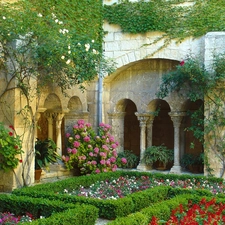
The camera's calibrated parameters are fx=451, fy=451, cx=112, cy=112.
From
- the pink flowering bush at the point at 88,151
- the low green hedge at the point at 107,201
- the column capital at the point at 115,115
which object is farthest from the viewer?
the column capital at the point at 115,115

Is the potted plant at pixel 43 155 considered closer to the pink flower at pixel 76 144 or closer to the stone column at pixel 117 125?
the pink flower at pixel 76 144

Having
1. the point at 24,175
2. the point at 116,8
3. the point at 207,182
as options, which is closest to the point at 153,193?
the point at 207,182

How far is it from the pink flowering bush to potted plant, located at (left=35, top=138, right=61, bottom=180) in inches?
20.6

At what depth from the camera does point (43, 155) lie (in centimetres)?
883

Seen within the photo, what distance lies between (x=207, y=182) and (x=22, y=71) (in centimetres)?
383

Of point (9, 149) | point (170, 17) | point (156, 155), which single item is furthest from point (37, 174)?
point (170, 17)

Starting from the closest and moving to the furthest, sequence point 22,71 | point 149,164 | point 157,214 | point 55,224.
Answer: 1. point 55,224
2. point 157,214
3. point 22,71
4. point 149,164

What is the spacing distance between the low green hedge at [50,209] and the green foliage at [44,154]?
259cm

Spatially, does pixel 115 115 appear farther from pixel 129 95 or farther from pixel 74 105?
pixel 74 105

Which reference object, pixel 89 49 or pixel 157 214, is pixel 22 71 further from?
pixel 157 214

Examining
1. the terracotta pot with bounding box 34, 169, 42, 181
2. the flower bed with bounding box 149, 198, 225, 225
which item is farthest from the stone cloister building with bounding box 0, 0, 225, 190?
the flower bed with bounding box 149, 198, 225, 225

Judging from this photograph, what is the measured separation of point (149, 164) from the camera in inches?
422

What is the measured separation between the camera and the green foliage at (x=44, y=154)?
8.71m

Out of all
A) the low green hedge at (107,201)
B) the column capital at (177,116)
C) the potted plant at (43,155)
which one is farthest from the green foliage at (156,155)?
the low green hedge at (107,201)
